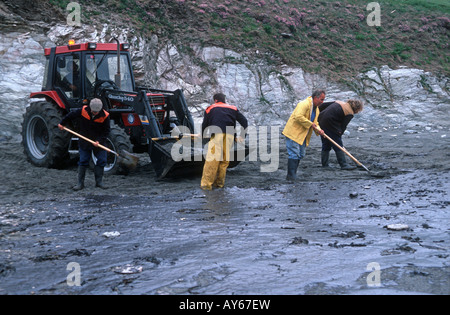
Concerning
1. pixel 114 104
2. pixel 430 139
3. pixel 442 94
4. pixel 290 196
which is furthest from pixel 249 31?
pixel 290 196

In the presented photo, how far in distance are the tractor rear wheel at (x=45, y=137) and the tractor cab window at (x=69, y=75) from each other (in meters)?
0.41

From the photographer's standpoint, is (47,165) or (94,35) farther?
(94,35)

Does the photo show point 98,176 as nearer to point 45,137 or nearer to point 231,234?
point 45,137

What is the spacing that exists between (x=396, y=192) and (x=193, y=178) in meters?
3.40

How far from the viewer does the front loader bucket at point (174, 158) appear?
784cm

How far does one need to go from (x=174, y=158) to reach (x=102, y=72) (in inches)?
101

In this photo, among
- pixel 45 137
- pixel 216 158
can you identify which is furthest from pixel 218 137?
pixel 45 137

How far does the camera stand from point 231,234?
4844 millimetres
